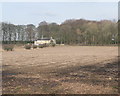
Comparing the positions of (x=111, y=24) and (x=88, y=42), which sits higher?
(x=111, y=24)

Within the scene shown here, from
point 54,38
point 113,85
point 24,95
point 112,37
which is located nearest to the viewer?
point 24,95

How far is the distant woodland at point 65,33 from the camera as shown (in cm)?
8025

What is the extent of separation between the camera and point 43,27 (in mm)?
96875

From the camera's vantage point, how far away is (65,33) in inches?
3474

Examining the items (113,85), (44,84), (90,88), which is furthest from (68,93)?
(113,85)

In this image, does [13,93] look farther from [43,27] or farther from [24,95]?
[43,27]

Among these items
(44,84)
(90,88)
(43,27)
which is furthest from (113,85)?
(43,27)

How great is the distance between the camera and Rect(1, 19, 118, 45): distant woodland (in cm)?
8025

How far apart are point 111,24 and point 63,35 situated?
66.6ft

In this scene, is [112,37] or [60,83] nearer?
[60,83]

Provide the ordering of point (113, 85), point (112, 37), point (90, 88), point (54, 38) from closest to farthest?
point (90, 88)
point (113, 85)
point (112, 37)
point (54, 38)

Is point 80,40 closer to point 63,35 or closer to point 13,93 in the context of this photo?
point 63,35

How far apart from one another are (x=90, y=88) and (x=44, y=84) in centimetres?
179

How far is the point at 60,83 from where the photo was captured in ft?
26.4
